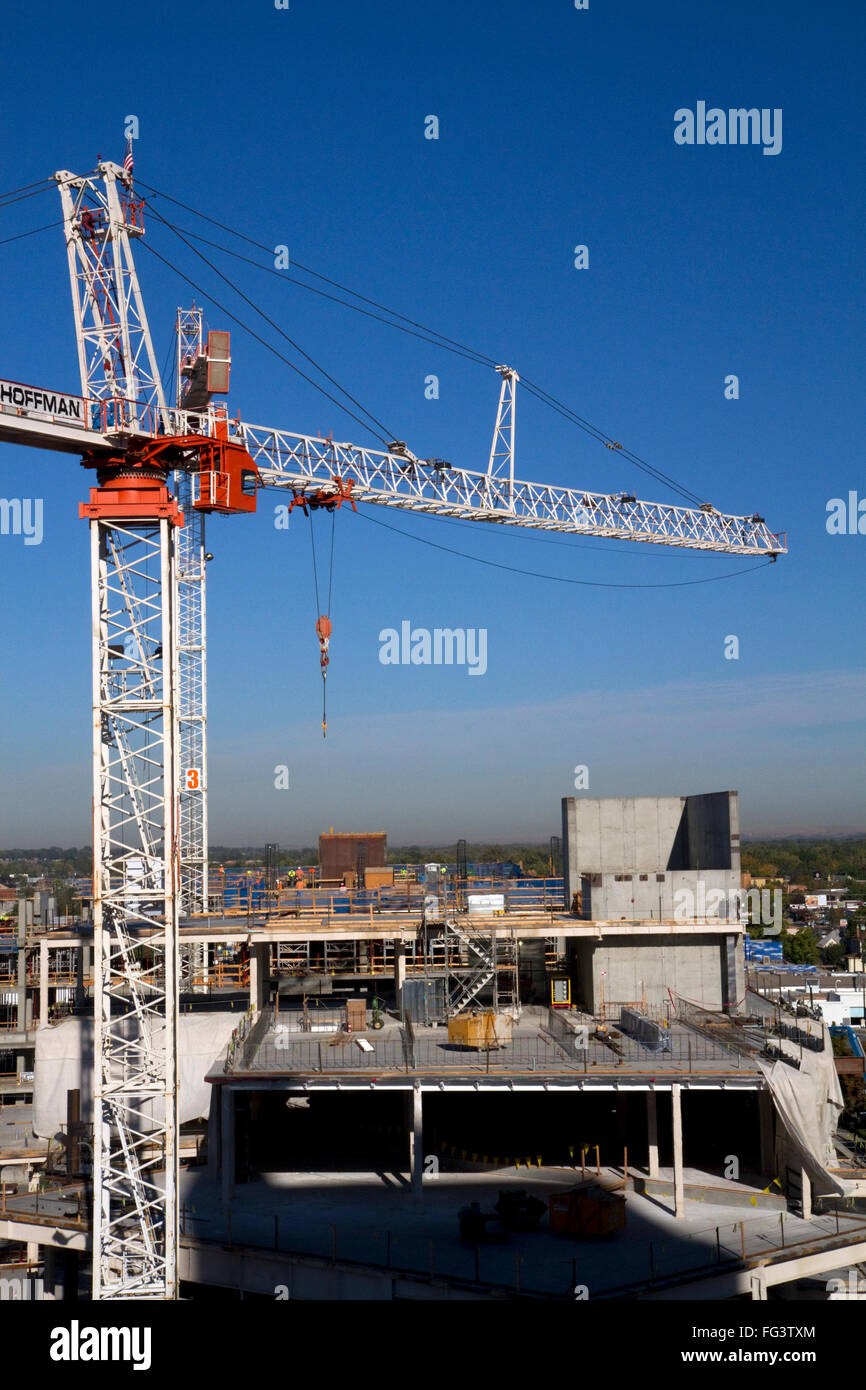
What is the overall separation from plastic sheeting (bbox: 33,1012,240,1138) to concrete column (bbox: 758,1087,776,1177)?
1543cm

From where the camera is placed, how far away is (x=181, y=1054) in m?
34.9

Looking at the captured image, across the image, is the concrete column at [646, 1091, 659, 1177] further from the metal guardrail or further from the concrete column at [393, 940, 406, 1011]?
the concrete column at [393, 940, 406, 1011]

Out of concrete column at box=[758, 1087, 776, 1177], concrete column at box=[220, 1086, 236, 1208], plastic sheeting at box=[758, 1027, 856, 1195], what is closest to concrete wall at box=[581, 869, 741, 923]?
concrete column at box=[758, 1087, 776, 1177]

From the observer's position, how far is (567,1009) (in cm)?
3734

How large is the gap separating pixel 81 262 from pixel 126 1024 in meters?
20.6

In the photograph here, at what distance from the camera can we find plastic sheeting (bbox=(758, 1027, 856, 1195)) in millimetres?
26812

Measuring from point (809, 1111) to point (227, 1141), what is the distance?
1385 centimetres

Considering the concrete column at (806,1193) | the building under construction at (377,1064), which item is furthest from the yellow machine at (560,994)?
the concrete column at (806,1193)

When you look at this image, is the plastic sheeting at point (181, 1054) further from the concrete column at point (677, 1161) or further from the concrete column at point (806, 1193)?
the concrete column at point (806, 1193)

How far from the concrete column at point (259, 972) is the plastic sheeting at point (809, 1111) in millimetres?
15573

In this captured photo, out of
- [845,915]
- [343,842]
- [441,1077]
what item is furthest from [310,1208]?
[845,915]

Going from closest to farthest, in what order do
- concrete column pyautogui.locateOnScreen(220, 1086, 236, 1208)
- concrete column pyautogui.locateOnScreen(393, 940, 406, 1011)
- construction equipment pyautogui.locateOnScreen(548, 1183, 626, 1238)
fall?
construction equipment pyautogui.locateOnScreen(548, 1183, 626, 1238) → concrete column pyautogui.locateOnScreen(220, 1086, 236, 1208) → concrete column pyautogui.locateOnScreen(393, 940, 406, 1011)

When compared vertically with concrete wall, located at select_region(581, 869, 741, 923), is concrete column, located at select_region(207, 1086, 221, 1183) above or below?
below
